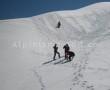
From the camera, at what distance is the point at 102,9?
41938mm

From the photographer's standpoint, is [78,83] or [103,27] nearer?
[78,83]

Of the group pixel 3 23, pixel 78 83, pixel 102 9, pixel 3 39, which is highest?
pixel 102 9

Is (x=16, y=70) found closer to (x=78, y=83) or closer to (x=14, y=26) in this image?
(x=78, y=83)

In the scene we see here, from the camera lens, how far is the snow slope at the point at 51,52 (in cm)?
1639

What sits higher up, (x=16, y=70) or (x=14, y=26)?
(x=14, y=26)

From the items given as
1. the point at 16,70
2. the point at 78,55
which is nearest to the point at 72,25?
the point at 78,55

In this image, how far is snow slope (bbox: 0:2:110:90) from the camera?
1639 cm

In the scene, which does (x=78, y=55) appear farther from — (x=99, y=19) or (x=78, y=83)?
(x=99, y=19)

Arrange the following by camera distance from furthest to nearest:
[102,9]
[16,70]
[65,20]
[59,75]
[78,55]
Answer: [102,9] → [65,20] → [78,55] → [16,70] → [59,75]

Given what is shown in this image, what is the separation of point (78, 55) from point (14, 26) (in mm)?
19602

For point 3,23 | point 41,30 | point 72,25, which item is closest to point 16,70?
point 41,30

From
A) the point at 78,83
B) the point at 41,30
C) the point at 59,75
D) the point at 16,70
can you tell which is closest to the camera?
the point at 78,83

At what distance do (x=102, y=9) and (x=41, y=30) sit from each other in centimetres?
1328

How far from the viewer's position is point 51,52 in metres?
25.4
